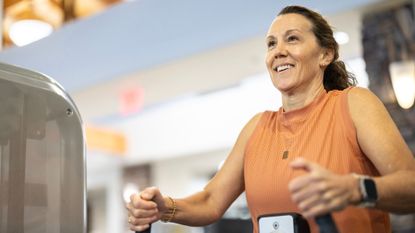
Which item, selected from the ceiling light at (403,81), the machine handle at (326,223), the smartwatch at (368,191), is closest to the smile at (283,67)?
the smartwatch at (368,191)

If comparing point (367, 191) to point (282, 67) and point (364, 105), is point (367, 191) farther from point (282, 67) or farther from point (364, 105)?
point (282, 67)

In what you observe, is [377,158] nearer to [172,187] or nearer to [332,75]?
[332,75]

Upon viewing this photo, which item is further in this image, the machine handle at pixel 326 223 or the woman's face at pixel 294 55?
the woman's face at pixel 294 55

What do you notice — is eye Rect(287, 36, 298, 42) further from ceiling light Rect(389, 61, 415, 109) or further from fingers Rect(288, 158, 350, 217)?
ceiling light Rect(389, 61, 415, 109)

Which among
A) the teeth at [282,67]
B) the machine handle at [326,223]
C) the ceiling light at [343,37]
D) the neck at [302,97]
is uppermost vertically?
the ceiling light at [343,37]

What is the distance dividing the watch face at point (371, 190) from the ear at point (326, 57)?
566 millimetres

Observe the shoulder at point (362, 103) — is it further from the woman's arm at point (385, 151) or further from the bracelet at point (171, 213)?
the bracelet at point (171, 213)

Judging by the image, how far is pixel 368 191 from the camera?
98 centimetres

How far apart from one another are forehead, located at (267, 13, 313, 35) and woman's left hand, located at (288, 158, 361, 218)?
644 mm

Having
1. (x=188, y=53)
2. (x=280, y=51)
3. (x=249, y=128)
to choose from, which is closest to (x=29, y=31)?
(x=188, y=53)

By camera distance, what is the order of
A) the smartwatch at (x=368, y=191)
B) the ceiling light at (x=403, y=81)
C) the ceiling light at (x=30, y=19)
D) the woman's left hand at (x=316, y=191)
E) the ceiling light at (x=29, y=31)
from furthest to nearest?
1. the ceiling light at (x=403, y=81)
2. the ceiling light at (x=29, y=31)
3. the ceiling light at (x=30, y=19)
4. the smartwatch at (x=368, y=191)
5. the woman's left hand at (x=316, y=191)

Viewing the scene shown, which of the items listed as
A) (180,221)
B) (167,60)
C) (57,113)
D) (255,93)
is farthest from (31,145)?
(255,93)

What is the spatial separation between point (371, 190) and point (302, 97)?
504 millimetres

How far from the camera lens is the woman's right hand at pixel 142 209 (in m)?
1.23
